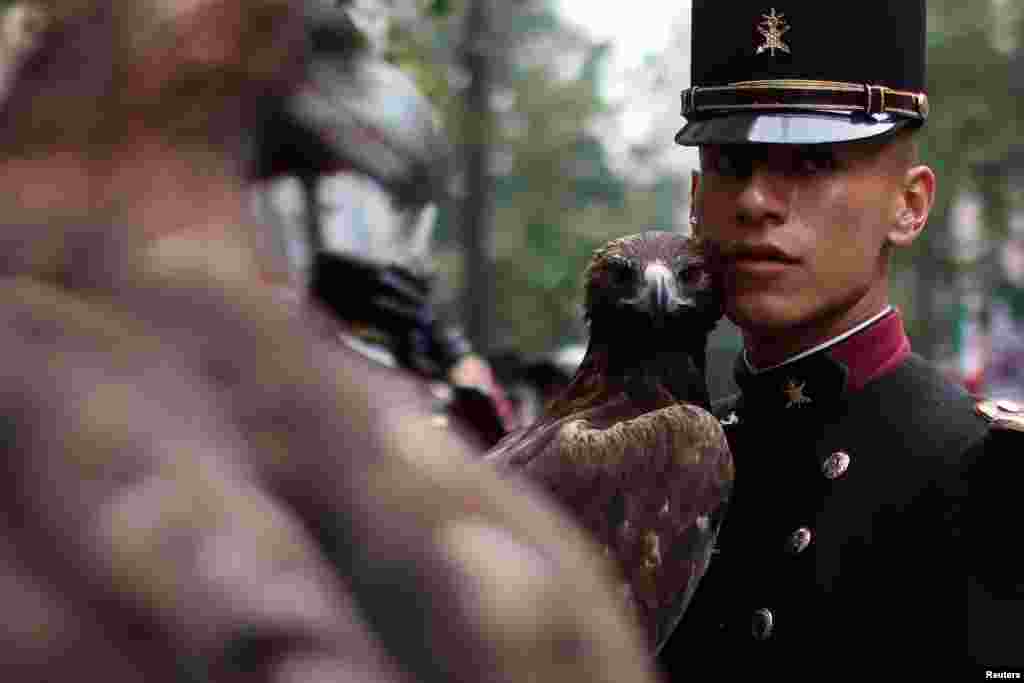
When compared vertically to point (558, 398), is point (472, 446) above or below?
above

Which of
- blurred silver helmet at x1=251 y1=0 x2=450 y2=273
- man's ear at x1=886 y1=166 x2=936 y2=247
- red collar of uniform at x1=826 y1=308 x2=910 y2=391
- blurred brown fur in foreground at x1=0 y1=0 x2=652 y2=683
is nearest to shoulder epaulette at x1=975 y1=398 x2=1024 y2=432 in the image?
red collar of uniform at x1=826 y1=308 x2=910 y2=391

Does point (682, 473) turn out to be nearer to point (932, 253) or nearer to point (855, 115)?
point (855, 115)

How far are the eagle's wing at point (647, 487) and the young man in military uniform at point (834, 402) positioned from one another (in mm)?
262

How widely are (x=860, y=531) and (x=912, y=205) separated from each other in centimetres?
67

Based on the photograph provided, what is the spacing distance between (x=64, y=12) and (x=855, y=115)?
2482 millimetres

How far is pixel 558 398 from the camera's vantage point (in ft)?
12.3

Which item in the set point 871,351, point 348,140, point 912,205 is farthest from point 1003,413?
point 348,140

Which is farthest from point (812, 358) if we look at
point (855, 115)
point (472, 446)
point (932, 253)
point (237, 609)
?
point (932, 253)

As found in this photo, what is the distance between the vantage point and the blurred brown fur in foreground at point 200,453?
1.36 m

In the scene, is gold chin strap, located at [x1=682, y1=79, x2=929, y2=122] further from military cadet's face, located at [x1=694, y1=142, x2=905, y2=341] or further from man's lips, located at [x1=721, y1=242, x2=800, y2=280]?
man's lips, located at [x1=721, y1=242, x2=800, y2=280]

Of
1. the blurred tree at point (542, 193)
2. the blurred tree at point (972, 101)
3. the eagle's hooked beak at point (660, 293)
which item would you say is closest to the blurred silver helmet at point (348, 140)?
the eagle's hooked beak at point (660, 293)

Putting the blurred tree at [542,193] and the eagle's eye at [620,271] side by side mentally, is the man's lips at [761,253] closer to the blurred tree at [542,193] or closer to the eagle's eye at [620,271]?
the eagle's eye at [620,271]

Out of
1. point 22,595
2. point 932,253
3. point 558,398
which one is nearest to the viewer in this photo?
point 22,595

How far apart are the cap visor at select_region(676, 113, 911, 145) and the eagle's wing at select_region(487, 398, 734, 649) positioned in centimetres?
55
